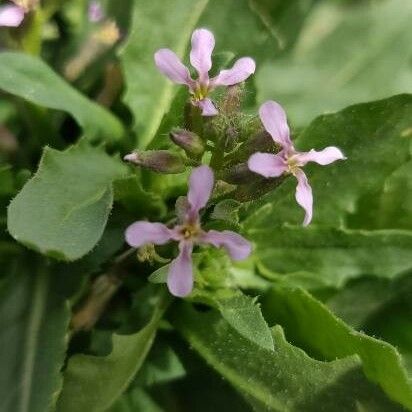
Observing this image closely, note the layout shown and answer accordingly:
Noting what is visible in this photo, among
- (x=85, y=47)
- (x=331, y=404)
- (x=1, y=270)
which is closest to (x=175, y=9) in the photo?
(x=85, y=47)

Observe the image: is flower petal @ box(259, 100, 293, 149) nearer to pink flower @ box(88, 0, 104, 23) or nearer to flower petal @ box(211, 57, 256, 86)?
flower petal @ box(211, 57, 256, 86)

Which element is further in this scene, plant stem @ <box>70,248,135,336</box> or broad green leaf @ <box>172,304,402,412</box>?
plant stem @ <box>70,248,135,336</box>

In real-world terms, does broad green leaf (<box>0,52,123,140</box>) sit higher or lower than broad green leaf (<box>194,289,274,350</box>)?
higher

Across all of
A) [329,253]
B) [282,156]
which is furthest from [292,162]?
[329,253]

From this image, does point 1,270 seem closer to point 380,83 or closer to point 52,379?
point 52,379

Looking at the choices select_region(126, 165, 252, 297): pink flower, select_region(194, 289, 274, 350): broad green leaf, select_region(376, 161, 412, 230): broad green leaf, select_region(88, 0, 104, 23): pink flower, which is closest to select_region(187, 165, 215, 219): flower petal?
select_region(126, 165, 252, 297): pink flower

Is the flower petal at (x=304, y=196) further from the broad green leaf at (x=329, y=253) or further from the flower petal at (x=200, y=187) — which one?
the broad green leaf at (x=329, y=253)
